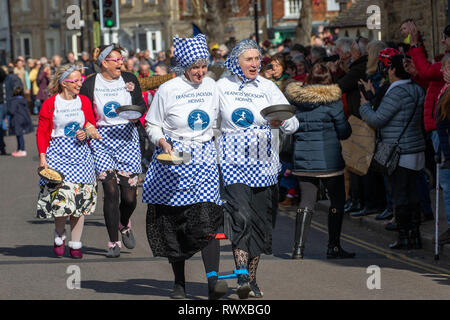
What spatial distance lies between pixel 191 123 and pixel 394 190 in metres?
3.30

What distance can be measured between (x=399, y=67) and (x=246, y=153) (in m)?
2.80

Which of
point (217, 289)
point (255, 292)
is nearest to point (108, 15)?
point (255, 292)

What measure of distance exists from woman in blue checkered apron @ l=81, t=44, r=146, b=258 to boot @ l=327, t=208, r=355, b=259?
1987 millimetres

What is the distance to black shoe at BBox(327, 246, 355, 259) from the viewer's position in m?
9.48

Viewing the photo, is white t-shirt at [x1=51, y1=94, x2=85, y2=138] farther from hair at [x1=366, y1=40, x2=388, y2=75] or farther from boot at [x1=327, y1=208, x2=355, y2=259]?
hair at [x1=366, y1=40, x2=388, y2=75]

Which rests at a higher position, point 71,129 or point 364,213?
point 71,129

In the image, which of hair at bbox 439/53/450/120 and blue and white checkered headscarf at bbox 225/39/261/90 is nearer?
blue and white checkered headscarf at bbox 225/39/261/90

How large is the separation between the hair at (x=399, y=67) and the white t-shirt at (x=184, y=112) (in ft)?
9.46

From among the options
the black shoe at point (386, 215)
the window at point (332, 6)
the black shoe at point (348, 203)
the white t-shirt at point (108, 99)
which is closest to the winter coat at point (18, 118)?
the black shoe at point (348, 203)

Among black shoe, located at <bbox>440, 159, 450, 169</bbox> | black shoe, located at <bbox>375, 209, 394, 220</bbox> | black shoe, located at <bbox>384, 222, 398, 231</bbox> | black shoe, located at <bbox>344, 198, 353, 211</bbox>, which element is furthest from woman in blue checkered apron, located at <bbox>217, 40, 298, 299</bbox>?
black shoe, located at <bbox>344, 198, 353, 211</bbox>

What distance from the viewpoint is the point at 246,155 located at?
7.62 meters

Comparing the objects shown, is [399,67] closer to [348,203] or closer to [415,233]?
[415,233]
